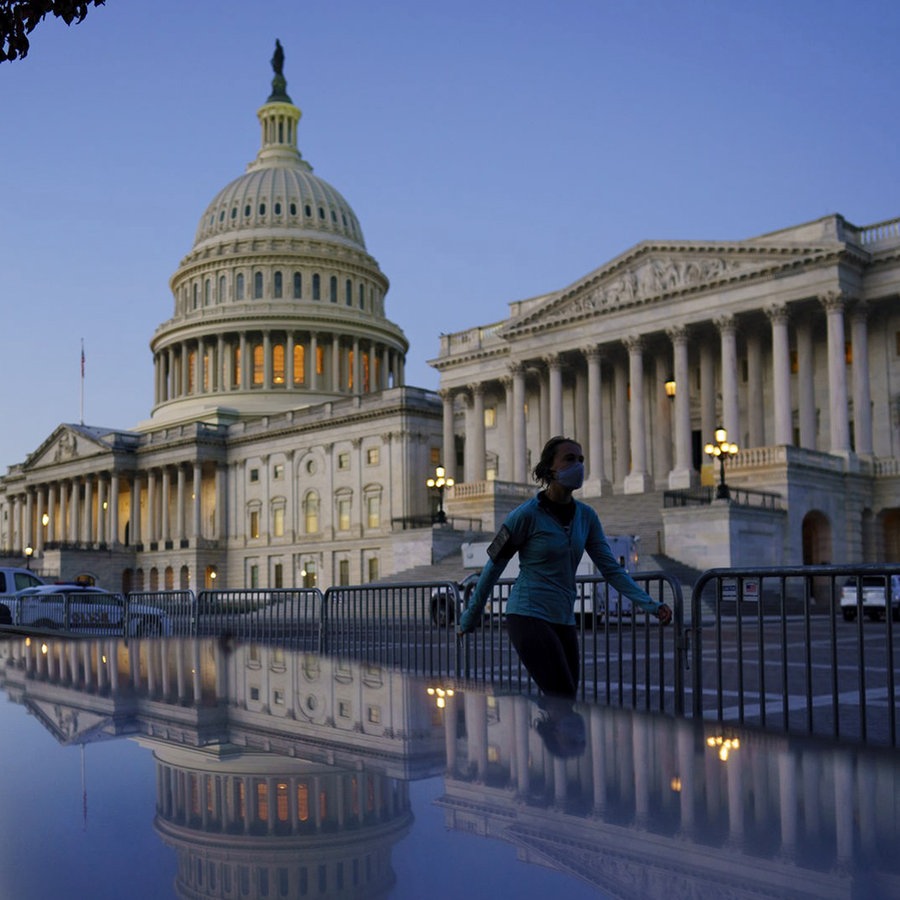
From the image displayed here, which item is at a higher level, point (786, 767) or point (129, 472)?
point (129, 472)

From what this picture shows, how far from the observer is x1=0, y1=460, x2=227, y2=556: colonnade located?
3738 inches

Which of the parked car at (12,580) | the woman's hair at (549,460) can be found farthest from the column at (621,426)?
the woman's hair at (549,460)

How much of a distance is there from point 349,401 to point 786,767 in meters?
79.0

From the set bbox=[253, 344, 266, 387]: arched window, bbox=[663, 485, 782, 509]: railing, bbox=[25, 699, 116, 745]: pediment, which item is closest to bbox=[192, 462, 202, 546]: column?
bbox=[253, 344, 266, 387]: arched window

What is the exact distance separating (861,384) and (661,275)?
38.0 ft

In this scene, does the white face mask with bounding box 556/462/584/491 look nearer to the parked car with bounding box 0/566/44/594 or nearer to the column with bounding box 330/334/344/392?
the parked car with bounding box 0/566/44/594

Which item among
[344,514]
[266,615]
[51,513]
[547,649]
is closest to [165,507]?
[51,513]

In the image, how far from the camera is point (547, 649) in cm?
811

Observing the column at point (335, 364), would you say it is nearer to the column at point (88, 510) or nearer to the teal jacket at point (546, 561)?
the column at point (88, 510)

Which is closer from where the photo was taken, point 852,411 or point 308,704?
point 308,704

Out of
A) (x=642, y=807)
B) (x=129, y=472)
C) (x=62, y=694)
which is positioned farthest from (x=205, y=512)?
(x=642, y=807)

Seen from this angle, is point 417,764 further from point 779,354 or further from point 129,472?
point 129,472

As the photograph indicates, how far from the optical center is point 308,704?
929 centimetres

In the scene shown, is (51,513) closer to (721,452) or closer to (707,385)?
(707,385)
